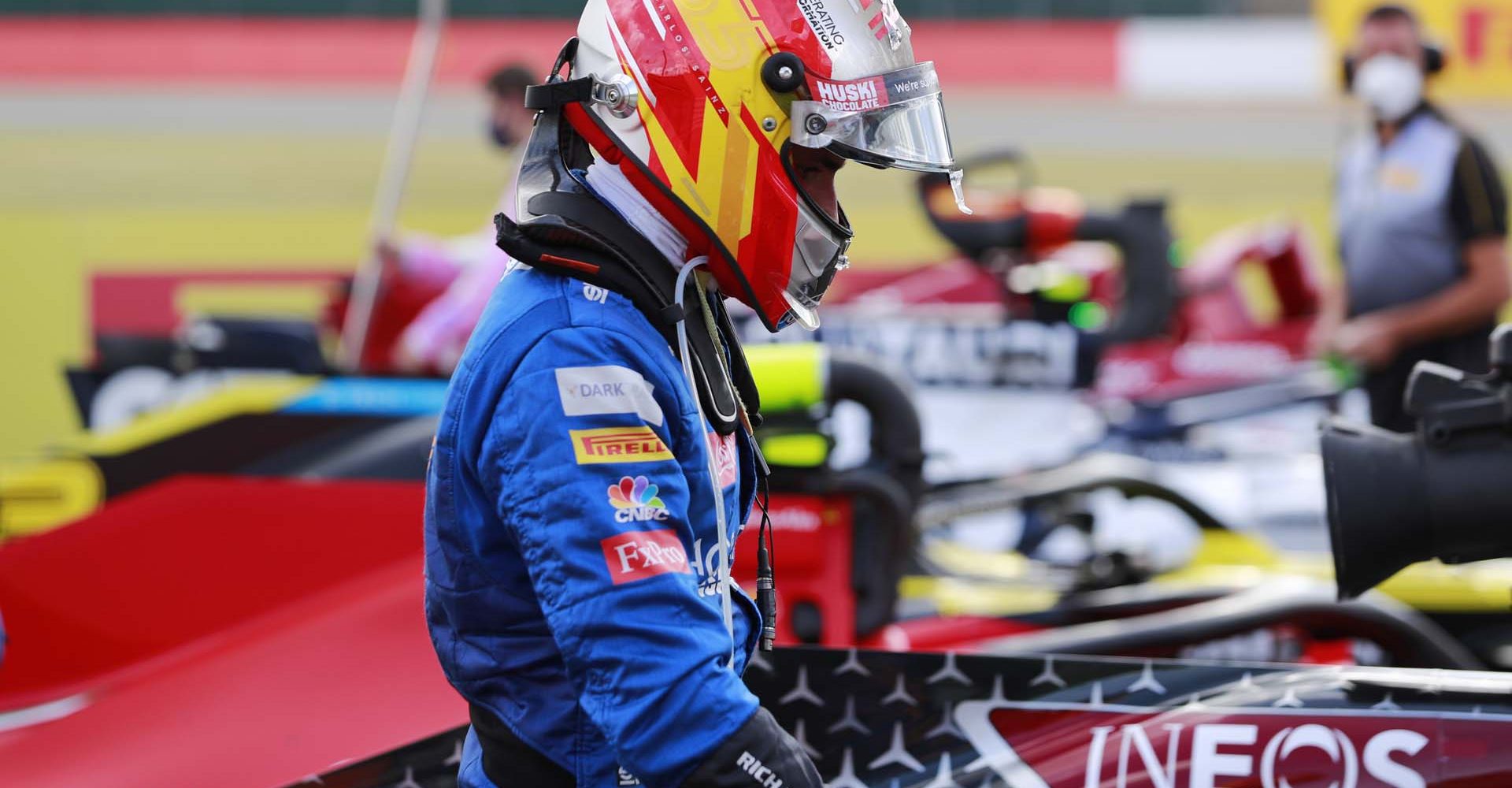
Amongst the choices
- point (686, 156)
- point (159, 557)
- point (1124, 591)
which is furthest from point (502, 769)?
point (1124, 591)

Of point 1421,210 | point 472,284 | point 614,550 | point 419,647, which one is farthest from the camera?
point 472,284

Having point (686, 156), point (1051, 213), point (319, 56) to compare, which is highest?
point (319, 56)

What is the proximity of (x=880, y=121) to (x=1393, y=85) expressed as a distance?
359 cm

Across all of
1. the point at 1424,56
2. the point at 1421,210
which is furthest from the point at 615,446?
the point at 1424,56

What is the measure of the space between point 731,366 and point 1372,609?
6.38 ft

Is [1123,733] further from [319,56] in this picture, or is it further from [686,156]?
[319,56]

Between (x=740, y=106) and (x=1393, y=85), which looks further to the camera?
(x=1393, y=85)

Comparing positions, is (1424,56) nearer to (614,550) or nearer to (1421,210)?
(1421,210)

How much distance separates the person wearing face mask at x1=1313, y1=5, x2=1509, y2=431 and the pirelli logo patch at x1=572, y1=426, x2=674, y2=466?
3.67 metres

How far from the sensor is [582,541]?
133 centimetres

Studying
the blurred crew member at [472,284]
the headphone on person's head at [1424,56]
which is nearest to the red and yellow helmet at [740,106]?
the blurred crew member at [472,284]

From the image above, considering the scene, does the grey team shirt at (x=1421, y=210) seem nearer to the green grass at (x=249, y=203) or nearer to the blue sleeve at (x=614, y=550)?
the blue sleeve at (x=614, y=550)

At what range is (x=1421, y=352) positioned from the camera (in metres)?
4.60

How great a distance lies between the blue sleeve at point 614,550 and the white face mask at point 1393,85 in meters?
3.85
